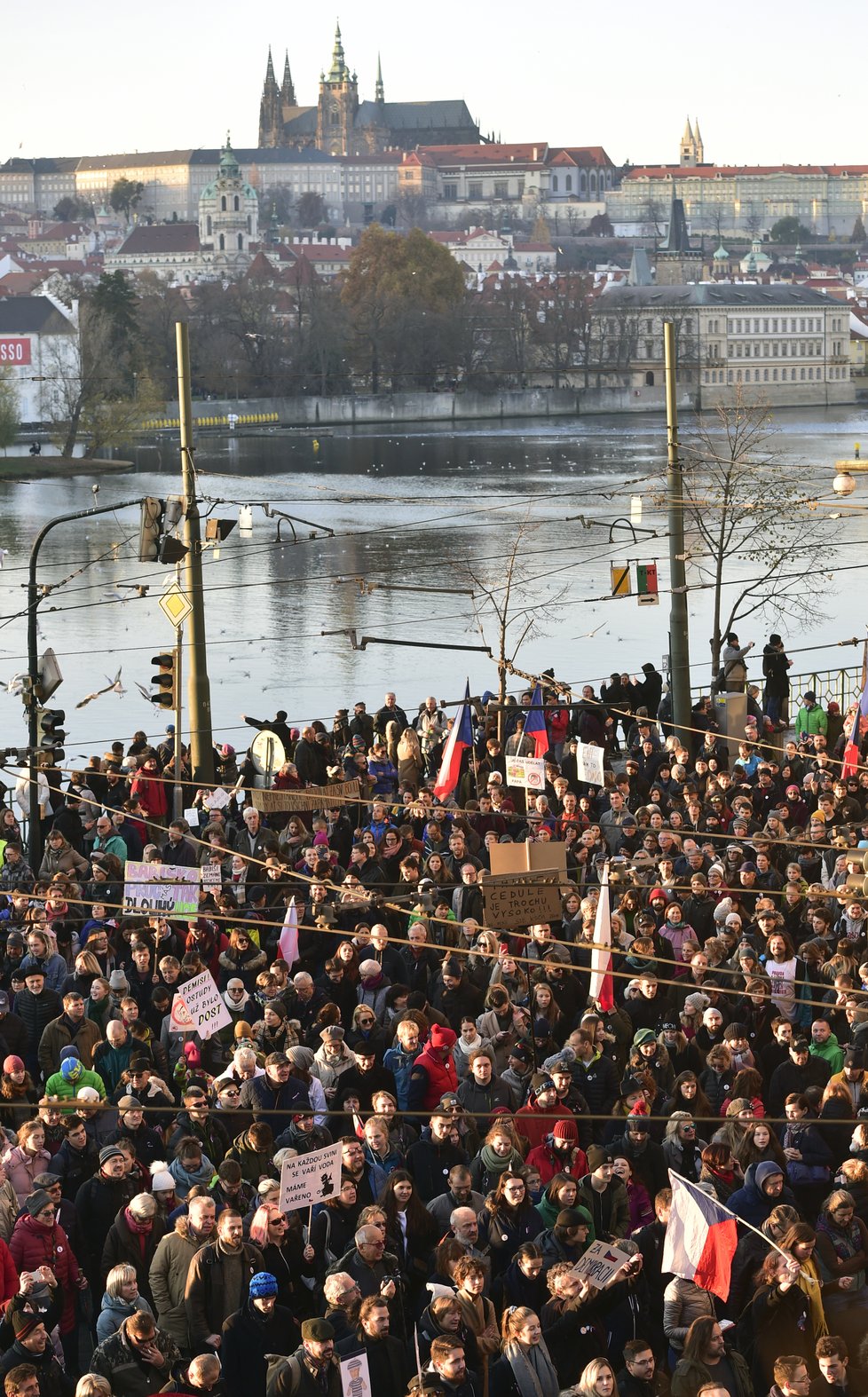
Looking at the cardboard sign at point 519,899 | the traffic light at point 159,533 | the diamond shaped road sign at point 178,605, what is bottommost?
the cardboard sign at point 519,899

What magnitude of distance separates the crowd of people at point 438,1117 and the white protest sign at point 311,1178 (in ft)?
0.25

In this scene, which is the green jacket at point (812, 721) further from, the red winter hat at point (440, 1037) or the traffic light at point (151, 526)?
the red winter hat at point (440, 1037)

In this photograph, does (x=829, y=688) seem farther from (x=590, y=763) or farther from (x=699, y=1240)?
(x=699, y=1240)

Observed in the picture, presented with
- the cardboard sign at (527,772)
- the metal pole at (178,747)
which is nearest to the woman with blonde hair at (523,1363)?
the cardboard sign at (527,772)

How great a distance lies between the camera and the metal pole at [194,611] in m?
16.1

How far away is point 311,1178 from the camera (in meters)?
7.01

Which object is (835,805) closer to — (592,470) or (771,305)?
(592,470)

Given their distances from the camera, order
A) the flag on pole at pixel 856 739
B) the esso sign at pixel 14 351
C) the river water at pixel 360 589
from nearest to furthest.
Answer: the flag on pole at pixel 856 739
the river water at pixel 360 589
the esso sign at pixel 14 351

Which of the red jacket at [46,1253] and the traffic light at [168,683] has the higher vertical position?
the traffic light at [168,683]

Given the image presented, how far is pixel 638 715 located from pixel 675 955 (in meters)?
6.33

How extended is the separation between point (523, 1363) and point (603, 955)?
3.73 m

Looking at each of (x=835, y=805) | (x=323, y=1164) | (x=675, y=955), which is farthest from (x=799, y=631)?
(x=323, y=1164)

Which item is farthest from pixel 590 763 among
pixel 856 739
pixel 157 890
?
pixel 157 890

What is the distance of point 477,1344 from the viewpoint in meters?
6.39
